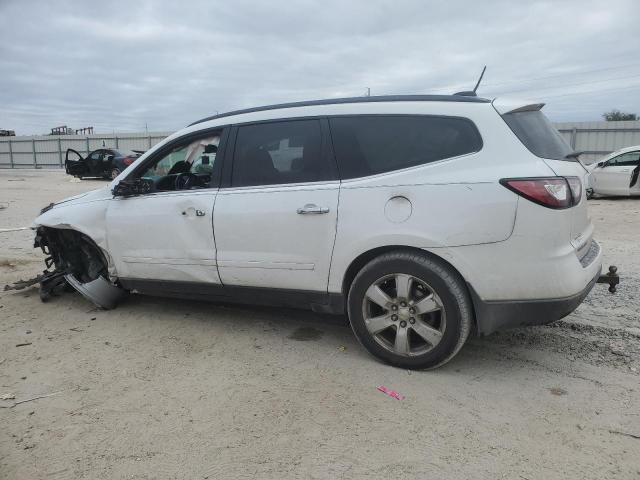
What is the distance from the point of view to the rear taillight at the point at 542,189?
304 centimetres

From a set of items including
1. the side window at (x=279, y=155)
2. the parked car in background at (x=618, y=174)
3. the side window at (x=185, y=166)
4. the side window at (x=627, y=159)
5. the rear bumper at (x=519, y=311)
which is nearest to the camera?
the rear bumper at (x=519, y=311)

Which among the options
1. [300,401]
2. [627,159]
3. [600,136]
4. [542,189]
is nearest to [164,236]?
[300,401]

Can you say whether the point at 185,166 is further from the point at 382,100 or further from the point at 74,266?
the point at 382,100

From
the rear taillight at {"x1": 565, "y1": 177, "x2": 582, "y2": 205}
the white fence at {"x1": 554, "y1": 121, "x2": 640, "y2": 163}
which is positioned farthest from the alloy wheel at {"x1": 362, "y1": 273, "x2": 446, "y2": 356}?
the white fence at {"x1": 554, "y1": 121, "x2": 640, "y2": 163}

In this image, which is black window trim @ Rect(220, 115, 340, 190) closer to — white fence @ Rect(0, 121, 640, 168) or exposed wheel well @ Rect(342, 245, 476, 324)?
exposed wheel well @ Rect(342, 245, 476, 324)

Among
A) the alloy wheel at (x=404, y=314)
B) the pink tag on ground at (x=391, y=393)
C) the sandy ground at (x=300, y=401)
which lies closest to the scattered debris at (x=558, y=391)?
the sandy ground at (x=300, y=401)

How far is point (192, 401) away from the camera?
320 centimetres

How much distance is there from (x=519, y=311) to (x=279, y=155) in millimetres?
2072

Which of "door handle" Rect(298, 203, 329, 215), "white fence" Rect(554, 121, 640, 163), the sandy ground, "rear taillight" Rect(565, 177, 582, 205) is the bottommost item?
the sandy ground

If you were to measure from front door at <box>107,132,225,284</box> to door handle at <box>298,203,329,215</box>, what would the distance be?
0.84 metres

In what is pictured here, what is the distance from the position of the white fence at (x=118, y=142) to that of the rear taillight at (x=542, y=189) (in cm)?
2194

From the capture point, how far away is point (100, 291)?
492cm

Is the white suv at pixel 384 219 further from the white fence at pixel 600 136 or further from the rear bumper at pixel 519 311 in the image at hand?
the white fence at pixel 600 136

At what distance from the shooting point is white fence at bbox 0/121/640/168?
2217 cm
